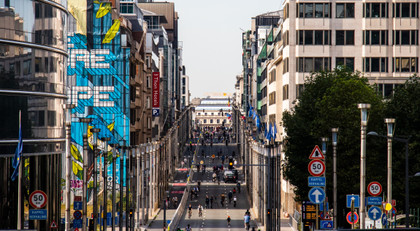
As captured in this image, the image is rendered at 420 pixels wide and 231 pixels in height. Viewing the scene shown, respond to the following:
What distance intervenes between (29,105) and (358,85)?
84.7ft

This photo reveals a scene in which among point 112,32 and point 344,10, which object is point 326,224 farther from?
point 112,32

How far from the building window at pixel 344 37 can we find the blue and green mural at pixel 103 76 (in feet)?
82.5

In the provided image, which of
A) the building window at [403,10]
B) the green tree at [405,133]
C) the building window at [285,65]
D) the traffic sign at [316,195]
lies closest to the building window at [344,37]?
the building window at [403,10]

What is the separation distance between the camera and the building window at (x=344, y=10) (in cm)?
9662

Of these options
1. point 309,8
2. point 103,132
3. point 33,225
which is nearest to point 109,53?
point 103,132

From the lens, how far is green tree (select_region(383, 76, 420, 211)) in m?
63.3

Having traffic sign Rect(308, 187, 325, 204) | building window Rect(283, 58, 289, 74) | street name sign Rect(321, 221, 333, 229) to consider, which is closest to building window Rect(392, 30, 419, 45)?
building window Rect(283, 58, 289, 74)

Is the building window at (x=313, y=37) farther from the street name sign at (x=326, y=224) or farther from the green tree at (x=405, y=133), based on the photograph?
the street name sign at (x=326, y=224)

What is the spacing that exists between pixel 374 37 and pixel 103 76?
30.2 metres

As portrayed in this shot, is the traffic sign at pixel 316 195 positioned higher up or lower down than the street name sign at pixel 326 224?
higher up

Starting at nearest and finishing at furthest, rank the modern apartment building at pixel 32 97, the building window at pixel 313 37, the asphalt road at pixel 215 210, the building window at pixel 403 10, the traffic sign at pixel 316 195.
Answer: the traffic sign at pixel 316 195 → the modern apartment building at pixel 32 97 → the building window at pixel 403 10 → the building window at pixel 313 37 → the asphalt road at pixel 215 210

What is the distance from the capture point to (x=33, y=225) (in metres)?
59.0

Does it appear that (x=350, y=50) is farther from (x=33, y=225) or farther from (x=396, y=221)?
(x=33, y=225)

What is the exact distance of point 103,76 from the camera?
10425cm
